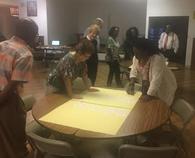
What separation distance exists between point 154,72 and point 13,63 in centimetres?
145

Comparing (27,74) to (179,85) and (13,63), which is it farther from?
(179,85)

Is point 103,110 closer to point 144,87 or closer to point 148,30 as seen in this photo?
point 144,87

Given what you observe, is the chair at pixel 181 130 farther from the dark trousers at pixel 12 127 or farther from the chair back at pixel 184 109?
the dark trousers at pixel 12 127

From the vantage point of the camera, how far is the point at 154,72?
2703 millimetres

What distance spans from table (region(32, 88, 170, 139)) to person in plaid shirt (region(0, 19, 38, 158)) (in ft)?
0.59

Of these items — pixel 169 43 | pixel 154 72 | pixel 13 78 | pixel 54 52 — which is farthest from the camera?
pixel 54 52

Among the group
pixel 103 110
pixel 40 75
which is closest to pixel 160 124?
pixel 103 110

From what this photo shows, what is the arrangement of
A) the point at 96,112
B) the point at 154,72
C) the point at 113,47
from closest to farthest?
1. the point at 96,112
2. the point at 154,72
3. the point at 113,47

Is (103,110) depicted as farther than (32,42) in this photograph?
Yes

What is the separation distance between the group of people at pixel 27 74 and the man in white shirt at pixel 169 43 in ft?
18.5

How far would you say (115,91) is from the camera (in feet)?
9.21

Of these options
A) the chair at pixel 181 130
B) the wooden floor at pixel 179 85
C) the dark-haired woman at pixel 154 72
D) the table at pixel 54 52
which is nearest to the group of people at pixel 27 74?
the dark-haired woman at pixel 154 72

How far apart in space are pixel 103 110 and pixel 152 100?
575 millimetres

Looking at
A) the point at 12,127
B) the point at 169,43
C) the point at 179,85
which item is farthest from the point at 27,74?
the point at 169,43
